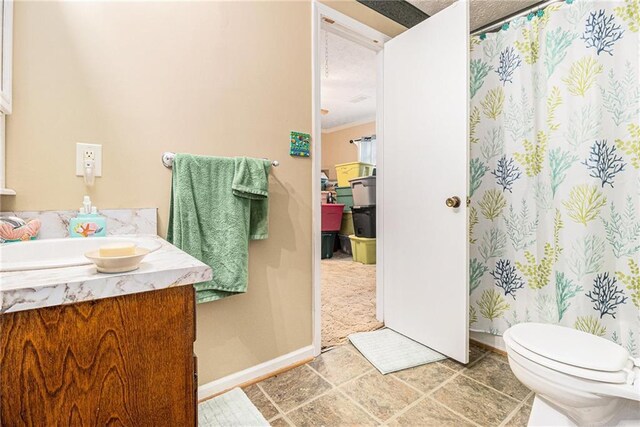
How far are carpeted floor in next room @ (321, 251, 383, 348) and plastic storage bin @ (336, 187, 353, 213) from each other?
96 cm

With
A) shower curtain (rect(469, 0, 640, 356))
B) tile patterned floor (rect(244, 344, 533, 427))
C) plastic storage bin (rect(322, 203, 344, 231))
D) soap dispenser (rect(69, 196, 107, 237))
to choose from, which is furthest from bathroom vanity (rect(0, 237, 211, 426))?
plastic storage bin (rect(322, 203, 344, 231))

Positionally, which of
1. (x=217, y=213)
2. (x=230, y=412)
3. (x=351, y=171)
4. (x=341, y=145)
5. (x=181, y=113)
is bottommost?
(x=230, y=412)

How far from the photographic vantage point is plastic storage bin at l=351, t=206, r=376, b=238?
384 cm

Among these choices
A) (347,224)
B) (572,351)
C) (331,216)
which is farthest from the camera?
(347,224)

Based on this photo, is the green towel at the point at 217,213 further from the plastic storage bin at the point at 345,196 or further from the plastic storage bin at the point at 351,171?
the plastic storage bin at the point at 345,196

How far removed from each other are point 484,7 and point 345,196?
9.58 ft

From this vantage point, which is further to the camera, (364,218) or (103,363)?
(364,218)

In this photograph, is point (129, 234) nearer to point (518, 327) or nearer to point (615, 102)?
point (518, 327)

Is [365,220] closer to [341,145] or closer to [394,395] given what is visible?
[341,145]

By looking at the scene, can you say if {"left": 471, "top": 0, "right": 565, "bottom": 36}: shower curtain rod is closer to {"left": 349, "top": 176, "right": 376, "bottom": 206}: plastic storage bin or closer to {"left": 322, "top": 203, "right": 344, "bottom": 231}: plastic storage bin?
{"left": 349, "top": 176, "right": 376, "bottom": 206}: plastic storage bin

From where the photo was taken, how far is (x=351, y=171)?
14.5 ft

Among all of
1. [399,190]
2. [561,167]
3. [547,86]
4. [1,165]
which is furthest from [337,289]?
[1,165]

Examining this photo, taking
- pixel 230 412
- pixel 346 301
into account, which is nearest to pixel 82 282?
pixel 230 412

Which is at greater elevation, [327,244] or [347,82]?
[347,82]
